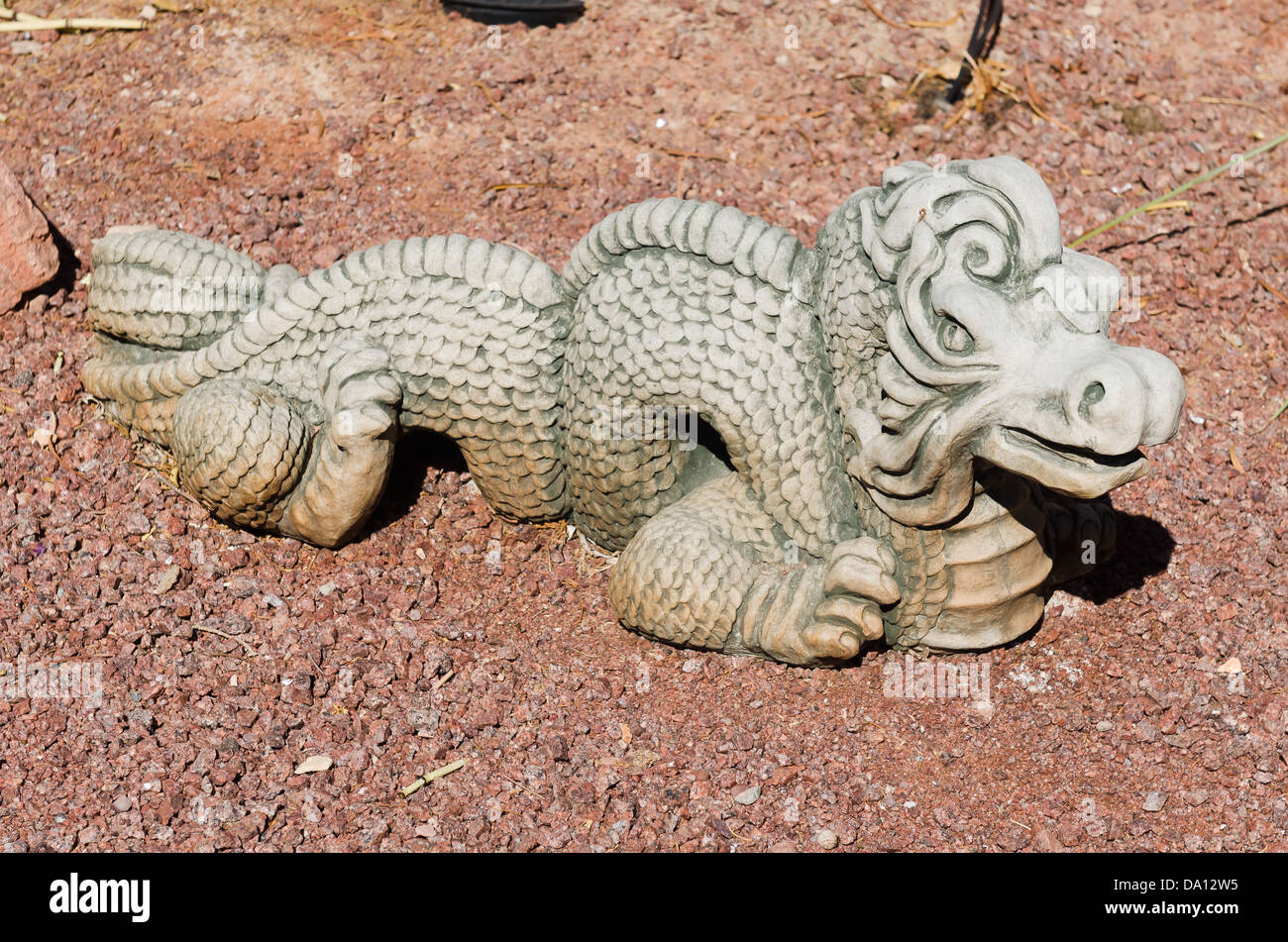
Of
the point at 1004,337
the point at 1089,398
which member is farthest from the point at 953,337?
the point at 1089,398

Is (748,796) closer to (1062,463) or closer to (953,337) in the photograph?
(1062,463)

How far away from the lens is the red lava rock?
4363 mm

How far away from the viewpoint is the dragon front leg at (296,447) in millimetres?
3668

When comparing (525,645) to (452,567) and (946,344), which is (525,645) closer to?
(452,567)

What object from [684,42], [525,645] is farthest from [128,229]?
[684,42]

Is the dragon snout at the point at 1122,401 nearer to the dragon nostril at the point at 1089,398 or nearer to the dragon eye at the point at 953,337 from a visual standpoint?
the dragon nostril at the point at 1089,398

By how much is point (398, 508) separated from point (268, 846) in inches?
46.9

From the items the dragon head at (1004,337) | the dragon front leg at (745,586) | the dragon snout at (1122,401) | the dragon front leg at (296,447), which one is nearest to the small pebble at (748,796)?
the dragon front leg at (745,586)

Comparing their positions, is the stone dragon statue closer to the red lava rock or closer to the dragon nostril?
the dragon nostril

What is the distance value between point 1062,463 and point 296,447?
2019 millimetres

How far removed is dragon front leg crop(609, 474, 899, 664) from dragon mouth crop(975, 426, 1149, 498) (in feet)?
1.55

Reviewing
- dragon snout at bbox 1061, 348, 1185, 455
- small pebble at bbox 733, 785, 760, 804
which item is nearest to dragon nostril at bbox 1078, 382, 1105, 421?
dragon snout at bbox 1061, 348, 1185, 455

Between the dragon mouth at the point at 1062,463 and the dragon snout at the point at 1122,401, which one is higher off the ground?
the dragon snout at the point at 1122,401

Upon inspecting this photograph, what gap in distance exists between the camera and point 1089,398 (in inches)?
117
